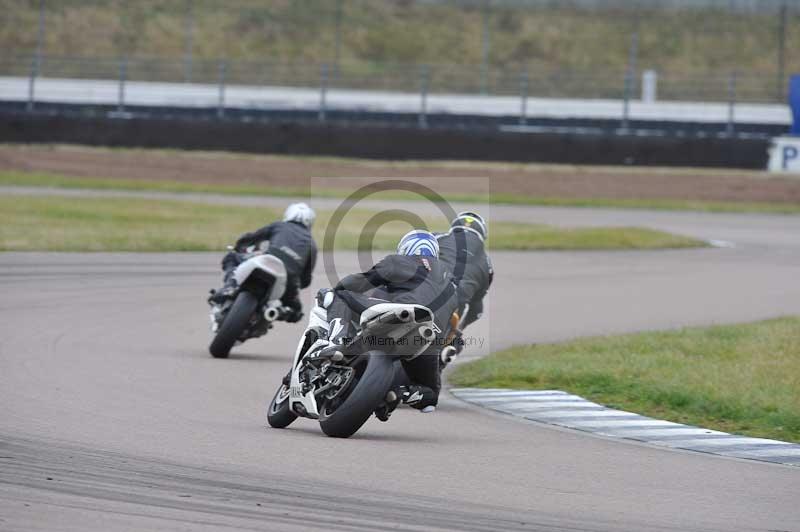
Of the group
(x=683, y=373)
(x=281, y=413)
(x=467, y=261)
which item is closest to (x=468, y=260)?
(x=467, y=261)

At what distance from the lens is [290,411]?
28.7ft

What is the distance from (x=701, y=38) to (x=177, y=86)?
19.4 meters

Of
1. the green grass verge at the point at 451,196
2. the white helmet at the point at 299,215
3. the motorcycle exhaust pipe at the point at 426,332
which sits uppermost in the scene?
the white helmet at the point at 299,215

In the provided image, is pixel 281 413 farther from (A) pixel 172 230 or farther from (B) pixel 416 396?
(A) pixel 172 230

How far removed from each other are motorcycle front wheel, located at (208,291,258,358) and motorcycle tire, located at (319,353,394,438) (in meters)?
4.04

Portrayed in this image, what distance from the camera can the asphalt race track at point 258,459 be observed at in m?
6.28

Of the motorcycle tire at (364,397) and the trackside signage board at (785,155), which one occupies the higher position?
the trackside signage board at (785,155)

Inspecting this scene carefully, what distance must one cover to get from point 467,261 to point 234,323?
236cm

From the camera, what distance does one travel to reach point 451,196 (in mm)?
34562

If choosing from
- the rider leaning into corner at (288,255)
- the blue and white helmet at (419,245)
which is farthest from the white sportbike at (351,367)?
the rider leaning into corner at (288,255)

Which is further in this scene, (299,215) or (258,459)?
(299,215)

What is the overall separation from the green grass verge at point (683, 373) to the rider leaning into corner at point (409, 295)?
2312 mm

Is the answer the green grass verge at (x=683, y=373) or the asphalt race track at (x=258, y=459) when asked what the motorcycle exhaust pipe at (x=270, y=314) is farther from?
the green grass verge at (x=683, y=373)

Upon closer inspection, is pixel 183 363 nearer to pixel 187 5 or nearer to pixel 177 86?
pixel 177 86
